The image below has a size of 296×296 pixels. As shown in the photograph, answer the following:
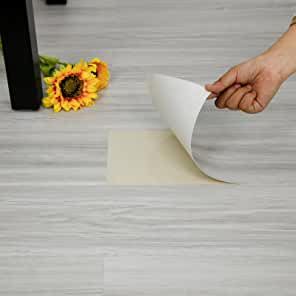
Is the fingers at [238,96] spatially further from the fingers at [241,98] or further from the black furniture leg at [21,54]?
the black furniture leg at [21,54]

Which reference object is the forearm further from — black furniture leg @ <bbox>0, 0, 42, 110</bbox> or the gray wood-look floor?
black furniture leg @ <bbox>0, 0, 42, 110</bbox>

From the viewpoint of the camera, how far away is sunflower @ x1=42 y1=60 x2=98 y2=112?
1.64 metres

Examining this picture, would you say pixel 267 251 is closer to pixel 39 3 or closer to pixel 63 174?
pixel 63 174

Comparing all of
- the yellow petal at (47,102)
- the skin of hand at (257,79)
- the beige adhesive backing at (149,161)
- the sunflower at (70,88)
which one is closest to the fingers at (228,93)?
the skin of hand at (257,79)

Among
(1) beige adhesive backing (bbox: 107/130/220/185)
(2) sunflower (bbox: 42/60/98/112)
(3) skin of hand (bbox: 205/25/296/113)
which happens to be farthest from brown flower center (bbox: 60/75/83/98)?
(3) skin of hand (bbox: 205/25/296/113)

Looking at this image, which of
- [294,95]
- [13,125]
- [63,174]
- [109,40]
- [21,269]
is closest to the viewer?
[21,269]

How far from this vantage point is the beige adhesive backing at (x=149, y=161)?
4.76 feet

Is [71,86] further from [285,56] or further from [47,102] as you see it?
[285,56]

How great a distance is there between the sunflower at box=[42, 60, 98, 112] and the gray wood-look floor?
29 mm

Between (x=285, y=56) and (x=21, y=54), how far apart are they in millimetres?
631

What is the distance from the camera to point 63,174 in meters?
1.47

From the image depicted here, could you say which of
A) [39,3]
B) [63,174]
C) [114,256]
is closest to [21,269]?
[114,256]

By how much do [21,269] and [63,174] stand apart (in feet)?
0.98

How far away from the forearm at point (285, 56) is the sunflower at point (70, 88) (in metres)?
0.47
